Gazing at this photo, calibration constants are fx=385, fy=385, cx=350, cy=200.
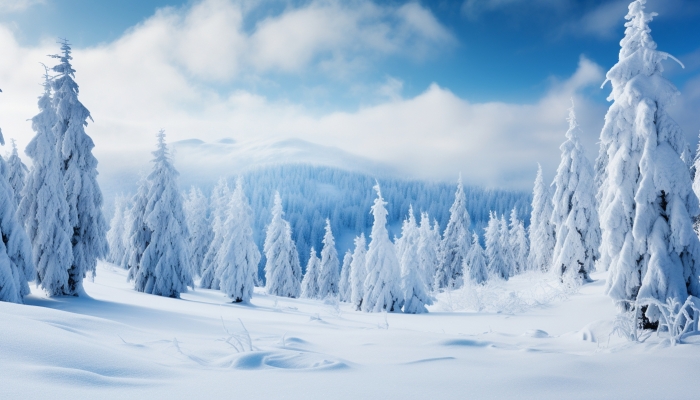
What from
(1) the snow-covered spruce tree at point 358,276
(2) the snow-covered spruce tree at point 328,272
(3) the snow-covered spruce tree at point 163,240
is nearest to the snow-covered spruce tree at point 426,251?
(2) the snow-covered spruce tree at point 328,272

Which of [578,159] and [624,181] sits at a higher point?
[578,159]

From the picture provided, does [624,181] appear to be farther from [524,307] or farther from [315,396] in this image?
[524,307]

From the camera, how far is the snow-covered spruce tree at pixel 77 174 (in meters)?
17.8

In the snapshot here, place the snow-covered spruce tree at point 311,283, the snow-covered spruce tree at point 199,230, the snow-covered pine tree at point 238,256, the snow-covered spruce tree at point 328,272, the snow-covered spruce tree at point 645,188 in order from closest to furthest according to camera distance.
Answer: the snow-covered spruce tree at point 645,188 < the snow-covered pine tree at point 238,256 < the snow-covered spruce tree at point 199,230 < the snow-covered spruce tree at point 328,272 < the snow-covered spruce tree at point 311,283

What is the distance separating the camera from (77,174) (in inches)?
714

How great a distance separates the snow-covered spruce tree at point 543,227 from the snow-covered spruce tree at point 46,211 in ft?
122

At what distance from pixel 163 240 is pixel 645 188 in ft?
84.9

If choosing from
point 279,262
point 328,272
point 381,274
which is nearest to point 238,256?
point 381,274

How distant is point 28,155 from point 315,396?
1933 centimetres

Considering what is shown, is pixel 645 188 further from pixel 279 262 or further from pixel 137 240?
pixel 279 262

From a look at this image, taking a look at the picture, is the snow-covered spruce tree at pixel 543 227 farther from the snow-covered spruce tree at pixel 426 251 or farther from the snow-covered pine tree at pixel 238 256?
the snow-covered pine tree at pixel 238 256

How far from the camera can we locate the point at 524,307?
23.3m

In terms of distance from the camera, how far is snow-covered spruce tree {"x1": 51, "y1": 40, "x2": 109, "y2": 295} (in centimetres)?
1784

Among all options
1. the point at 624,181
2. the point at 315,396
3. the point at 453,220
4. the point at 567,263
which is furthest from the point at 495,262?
the point at 315,396
